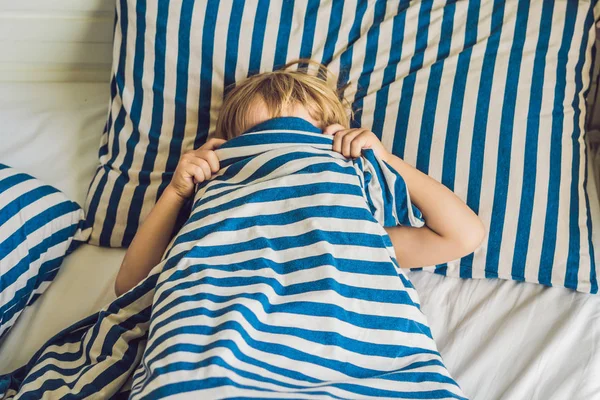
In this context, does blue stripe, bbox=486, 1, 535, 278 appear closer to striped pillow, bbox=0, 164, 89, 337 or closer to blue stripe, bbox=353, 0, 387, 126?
blue stripe, bbox=353, 0, 387, 126

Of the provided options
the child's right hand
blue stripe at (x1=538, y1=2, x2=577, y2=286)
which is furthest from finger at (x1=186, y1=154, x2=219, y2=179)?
blue stripe at (x1=538, y1=2, x2=577, y2=286)

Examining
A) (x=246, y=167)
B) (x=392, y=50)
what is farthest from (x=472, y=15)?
(x=246, y=167)

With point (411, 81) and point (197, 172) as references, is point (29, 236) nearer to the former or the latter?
point (197, 172)

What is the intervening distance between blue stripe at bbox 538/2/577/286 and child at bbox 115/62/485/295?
0.11 m

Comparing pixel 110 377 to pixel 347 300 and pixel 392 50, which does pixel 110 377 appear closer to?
pixel 347 300

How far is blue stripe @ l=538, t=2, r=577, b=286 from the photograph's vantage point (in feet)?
3.50

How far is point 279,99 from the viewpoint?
3.43 ft

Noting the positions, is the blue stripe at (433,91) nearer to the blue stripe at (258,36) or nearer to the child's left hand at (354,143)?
the child's left hand at (354,143)

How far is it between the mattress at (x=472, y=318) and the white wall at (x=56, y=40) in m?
0.22

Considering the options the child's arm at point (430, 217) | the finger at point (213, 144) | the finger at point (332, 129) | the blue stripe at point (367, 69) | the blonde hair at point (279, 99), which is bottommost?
the child's arm at point (430, 217)

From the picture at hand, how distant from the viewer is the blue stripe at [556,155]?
1067 mm

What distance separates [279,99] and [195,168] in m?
0.16

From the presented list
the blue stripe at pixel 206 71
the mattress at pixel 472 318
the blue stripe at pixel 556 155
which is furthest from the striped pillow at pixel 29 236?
the blue stripe at pixel 556 155

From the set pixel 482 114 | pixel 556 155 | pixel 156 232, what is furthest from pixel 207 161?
pixel 556 155
